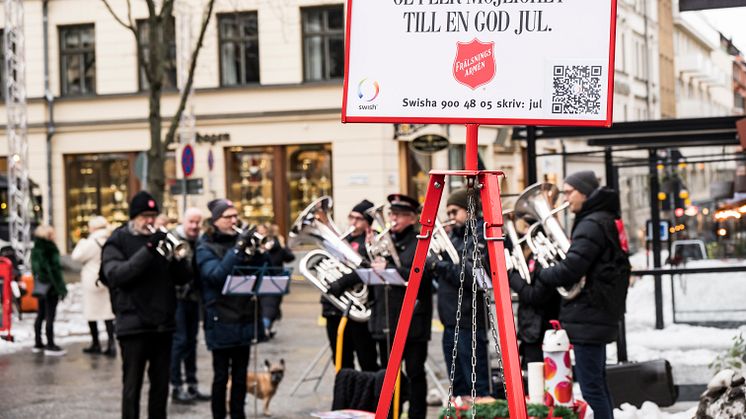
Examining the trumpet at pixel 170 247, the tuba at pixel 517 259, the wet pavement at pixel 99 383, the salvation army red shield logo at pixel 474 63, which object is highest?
the salvation army red shield logo at pixel 474 63

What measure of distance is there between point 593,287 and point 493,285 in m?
3.13

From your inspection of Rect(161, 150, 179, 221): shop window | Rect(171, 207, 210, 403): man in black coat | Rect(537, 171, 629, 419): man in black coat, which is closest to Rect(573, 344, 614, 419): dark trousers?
Rect(537, 171, 629, 419): man in black coat

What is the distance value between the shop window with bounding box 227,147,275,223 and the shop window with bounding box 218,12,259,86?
70.3 inches

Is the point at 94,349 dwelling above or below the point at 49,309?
below

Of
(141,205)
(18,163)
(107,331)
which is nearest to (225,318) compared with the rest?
(141,205)

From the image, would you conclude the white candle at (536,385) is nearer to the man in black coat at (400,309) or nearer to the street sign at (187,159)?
the man in black coat at (400,309)

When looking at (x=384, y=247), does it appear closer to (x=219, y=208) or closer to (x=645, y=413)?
(x=219, y=208)

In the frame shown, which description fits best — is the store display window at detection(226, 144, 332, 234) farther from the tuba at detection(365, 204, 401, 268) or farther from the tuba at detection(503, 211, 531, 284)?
the tuba at detection(503, 211, 531, 284)

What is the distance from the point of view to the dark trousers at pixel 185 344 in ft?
41.3

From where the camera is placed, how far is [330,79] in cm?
3259

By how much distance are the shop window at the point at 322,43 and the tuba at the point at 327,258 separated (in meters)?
21.2

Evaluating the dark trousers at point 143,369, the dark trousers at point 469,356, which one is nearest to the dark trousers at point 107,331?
the dark trousers at point 143,369

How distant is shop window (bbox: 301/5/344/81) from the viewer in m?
32.7

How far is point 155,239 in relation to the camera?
9609mm
